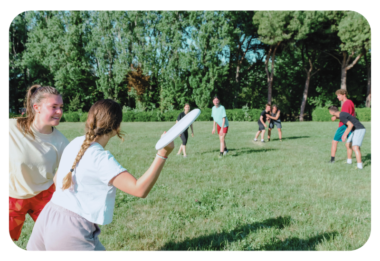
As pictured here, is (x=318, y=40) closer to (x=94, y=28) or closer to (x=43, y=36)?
(x=94, y=28)

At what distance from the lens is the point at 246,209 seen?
15.4 feet

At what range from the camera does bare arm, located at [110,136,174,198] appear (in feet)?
6.06

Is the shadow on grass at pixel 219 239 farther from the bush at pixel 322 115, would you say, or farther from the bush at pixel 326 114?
the bush at pixel 322 115

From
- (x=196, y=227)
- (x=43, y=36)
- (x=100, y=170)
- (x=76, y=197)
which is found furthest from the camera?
(x=43, y=36)

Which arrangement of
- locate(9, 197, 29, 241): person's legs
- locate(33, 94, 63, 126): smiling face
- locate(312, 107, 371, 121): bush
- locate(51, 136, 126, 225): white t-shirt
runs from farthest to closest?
locate(312, 107, 371, 121): bush, locate(9, 197, 29, 241): person's legs, locate(33, 94, 63, 126): smiling face, locate(51, 136, 126, 225): white t-shirt

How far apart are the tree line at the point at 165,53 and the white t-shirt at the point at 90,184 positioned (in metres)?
29.9

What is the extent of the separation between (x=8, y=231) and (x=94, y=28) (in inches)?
1360

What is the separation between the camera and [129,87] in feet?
115

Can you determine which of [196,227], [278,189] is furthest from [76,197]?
[278,189]

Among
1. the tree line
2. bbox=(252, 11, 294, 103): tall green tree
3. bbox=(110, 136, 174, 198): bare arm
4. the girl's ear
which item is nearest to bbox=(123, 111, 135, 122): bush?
the tree line

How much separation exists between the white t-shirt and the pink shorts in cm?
6

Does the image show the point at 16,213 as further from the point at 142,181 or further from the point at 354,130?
the point at 354,130

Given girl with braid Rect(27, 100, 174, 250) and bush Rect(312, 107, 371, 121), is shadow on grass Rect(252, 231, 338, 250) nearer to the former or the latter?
girl with braid Rect(27, 100, 174, 250)

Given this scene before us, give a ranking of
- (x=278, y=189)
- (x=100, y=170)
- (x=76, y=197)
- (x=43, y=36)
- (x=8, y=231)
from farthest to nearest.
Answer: (x=43, y=36) → (x=278, y=189) → (x=8, y=231) → (x=76, y=197) → (x=100, y=170)
